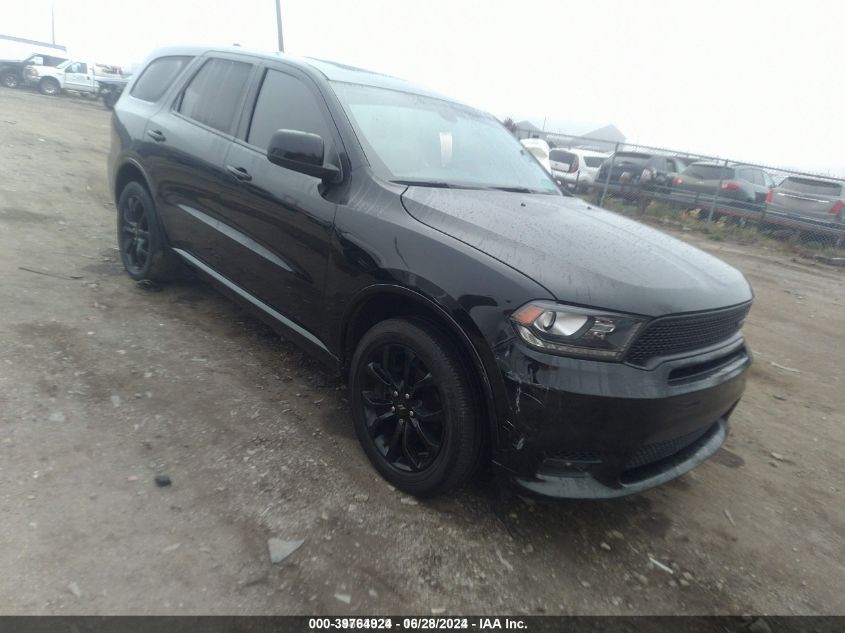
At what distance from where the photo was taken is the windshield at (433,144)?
288cm

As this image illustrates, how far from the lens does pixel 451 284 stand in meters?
2.21

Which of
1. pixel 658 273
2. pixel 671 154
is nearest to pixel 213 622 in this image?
pixel 658 273

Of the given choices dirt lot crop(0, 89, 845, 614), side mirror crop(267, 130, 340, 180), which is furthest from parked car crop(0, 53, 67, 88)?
side mirror crop(267, 130, 340, 180)

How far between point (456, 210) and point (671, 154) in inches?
641

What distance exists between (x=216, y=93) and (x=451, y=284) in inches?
100

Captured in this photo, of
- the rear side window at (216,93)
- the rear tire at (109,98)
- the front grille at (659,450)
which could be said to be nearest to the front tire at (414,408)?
the front grille at (659,450)

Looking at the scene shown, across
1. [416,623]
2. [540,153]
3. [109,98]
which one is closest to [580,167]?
[540,153]

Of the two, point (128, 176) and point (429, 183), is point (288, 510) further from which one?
point (128, 176)

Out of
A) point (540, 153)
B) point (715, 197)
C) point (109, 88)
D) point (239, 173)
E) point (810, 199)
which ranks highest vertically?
point (540, 153)

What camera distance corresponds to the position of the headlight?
6.68ft

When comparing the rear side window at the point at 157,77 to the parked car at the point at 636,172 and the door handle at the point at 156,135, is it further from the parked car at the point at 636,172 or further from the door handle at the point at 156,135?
the parked car at the point at 636,172

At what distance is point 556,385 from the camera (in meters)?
2.01

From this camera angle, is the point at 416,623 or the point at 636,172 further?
the point at 636,172

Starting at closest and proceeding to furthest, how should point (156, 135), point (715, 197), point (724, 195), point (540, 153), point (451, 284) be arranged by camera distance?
point (451, 284) → point (156, 135) → point (540, 153) → point (715, 197) → point (724, 195)
